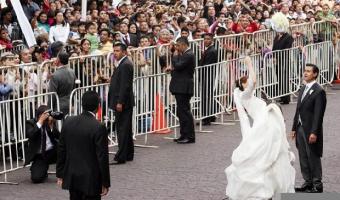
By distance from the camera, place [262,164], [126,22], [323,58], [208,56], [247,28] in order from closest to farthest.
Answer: [262,164]
[208,56]
[126,22]
[247,28]
[323,58]

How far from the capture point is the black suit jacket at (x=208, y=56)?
20.0 metres

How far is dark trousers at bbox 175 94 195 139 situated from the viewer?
18250 mm

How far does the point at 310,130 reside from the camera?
46.5 ft

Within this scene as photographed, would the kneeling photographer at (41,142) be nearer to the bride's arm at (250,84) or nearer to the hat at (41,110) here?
the hat at (41,110)

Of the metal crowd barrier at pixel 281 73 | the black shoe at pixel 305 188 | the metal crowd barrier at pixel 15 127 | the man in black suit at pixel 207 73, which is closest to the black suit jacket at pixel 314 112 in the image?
the black shoe at pixel 305 188

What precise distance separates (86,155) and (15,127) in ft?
15.0

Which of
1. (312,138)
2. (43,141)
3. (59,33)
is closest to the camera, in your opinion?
(312,138)

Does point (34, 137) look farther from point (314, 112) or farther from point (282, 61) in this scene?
point (282, 61)

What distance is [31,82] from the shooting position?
16.2 m

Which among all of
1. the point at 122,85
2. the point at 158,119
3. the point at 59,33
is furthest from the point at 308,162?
the point at 59,33

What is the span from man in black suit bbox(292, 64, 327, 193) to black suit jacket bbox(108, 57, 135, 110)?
3.10 metres

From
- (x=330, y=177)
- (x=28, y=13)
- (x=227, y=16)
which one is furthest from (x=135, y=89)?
(x=227, y=16)

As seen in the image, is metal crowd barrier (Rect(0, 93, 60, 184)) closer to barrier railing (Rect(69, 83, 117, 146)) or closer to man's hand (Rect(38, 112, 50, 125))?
barrier railing (Rect(69, 83, 117, 146))

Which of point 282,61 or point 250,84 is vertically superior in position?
point 250,84
